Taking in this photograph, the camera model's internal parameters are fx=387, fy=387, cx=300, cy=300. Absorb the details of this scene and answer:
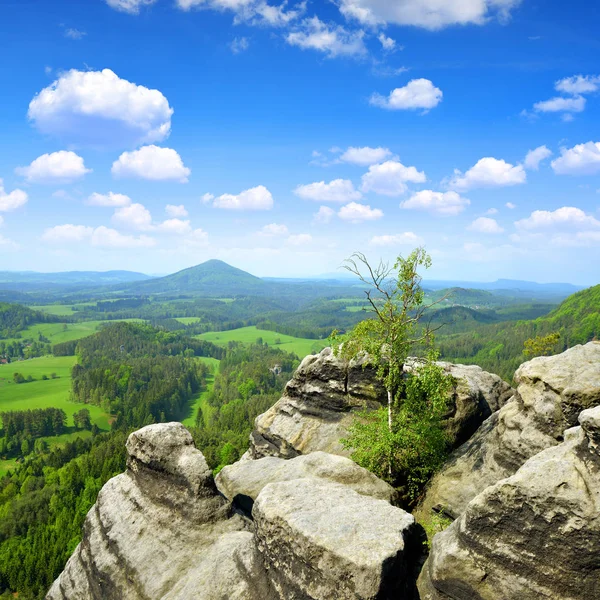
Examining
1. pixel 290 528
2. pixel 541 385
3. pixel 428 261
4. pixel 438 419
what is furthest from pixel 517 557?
pixel 428 261

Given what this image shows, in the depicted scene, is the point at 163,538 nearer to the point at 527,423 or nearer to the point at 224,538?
the point at 224,538

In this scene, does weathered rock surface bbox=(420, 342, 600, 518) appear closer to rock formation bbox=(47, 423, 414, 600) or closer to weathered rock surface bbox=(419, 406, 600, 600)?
rock formation bbox=(47, 423, 414, 600)

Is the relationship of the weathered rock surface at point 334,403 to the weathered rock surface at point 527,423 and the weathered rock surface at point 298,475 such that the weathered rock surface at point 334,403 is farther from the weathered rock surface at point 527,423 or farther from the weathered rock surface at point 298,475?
the weathered rock surface at point 527,423

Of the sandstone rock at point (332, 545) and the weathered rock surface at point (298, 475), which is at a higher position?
the sandstone rock at point (332, 545)

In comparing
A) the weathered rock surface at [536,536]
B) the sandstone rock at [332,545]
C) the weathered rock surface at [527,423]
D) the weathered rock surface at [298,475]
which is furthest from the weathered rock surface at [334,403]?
the weathered rock surface at [536,536]

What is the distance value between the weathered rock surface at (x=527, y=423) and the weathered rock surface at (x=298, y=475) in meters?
4.28

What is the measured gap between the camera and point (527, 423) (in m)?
23.6

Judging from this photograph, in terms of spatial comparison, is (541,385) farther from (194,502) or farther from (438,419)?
(194,502)

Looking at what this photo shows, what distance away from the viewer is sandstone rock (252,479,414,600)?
14.9 meters

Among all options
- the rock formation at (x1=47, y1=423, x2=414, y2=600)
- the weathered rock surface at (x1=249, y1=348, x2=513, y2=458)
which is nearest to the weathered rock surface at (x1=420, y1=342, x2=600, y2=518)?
the rock formation at (x1=47, y1=423, x2=414, y2=600)

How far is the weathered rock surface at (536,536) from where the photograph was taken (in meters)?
14.0

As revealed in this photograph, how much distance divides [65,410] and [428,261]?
217998 millimetres

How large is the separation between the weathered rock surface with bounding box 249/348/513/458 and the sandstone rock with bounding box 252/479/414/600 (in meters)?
17.0

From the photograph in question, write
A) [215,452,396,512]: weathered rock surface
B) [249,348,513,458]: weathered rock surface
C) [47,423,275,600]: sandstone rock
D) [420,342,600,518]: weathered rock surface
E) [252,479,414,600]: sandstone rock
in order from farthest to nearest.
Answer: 1. [249,348,513,458]: weathered rock surface
2. [215,452,396,512]: weathered rock surface
3. [420,342,600,518]: weathered rock surface
4. [47,423,275,600]: sandstone rock
5. [252,479,414,600]: sandstone rock
